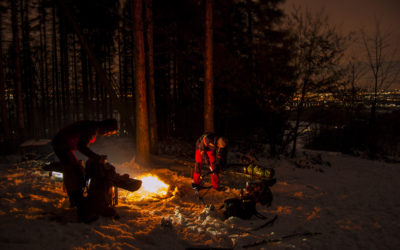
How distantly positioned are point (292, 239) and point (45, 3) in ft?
71.0

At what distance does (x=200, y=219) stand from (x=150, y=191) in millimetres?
2284

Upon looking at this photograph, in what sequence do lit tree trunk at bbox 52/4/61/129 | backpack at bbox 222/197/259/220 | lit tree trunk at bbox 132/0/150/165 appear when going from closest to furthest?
backpack at bbox 222/197/259/220, lit tree trunk at bbox 132/0/150/165, lit tree trunk at bbox 52/4/61/129

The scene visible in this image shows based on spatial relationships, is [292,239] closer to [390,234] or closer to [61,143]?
[390,234]

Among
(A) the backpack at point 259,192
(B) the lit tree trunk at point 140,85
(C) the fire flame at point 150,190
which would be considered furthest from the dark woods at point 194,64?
(A) the backpack at point 259,192

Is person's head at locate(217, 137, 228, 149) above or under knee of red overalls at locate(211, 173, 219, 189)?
above

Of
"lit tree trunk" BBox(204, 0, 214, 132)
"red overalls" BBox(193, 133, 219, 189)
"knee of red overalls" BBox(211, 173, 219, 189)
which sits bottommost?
"knee of red overalls" BBox(211, 173, 219, 189)

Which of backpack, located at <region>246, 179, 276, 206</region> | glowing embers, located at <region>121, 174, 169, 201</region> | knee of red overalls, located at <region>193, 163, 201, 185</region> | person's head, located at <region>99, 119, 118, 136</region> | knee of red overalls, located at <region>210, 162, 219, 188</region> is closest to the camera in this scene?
person's head, located at <region>99, 119, 118, 136</region>

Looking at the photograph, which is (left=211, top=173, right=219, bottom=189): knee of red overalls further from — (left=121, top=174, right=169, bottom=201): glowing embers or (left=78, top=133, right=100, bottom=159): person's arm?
(left=78, top=133, right=100, bottom=159): person's arm

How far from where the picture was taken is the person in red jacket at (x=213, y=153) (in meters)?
6.97

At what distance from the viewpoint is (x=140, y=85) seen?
991 centimetres

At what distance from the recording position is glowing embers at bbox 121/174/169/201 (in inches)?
259

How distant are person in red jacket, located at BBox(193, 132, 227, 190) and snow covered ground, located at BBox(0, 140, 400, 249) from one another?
0.45 m

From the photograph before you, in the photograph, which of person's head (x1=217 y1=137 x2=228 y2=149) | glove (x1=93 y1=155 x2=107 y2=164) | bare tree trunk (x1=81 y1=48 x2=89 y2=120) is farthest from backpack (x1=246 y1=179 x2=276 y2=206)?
bare tree trunk (x1=81 y1=48 x2=89 y2=120)

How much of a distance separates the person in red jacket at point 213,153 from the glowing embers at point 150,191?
38.5 inches
